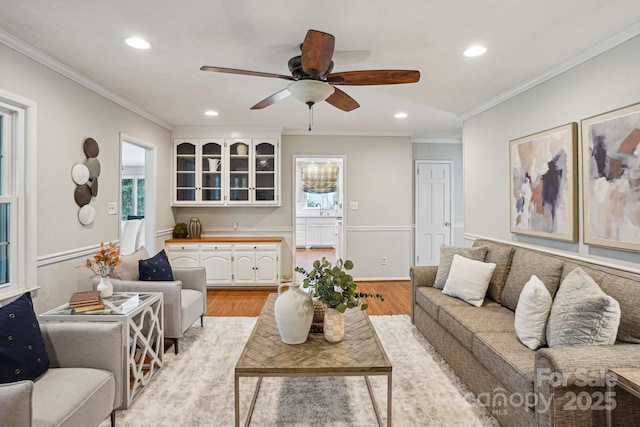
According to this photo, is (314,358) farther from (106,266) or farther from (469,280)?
(106,266)

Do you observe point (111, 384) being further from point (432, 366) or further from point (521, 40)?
point (521, 40)

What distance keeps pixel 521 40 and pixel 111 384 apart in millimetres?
3374

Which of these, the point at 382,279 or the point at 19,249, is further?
the point at 382,279

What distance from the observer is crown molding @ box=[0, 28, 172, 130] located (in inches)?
90.7

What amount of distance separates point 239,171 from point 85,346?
361cm

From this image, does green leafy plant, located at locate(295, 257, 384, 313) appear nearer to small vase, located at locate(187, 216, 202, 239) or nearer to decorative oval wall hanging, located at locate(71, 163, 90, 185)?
decorative oval wall hanging, located at locate(71, 163, 90, 185)

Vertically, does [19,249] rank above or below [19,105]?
below

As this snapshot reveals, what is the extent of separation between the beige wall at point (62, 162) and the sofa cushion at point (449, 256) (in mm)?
3362

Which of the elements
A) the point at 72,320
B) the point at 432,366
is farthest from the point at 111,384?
the point at 432,366

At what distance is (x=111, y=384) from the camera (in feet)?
6.19

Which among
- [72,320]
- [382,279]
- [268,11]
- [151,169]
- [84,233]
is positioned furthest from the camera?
[382,279]

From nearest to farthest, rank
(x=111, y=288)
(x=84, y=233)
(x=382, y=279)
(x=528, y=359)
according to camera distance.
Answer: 1. (x=528, y=359)
2. (x=111, y=288)
3. (x=84, y=233)
4. (x=382, y=279)

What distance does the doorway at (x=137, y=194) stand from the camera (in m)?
4.45

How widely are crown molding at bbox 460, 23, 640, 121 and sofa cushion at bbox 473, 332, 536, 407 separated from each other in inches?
81.4
